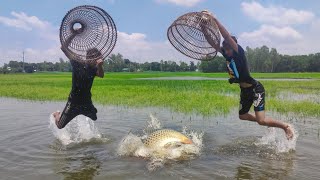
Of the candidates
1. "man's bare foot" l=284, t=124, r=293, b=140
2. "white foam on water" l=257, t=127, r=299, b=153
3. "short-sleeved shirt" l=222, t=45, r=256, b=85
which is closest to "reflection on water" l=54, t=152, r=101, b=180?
"short-sleeved shirt" l=222, t=45, r=256, b=85

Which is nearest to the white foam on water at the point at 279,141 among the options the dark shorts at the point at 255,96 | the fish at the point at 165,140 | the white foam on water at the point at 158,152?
the dark shorts at the point at 255,96

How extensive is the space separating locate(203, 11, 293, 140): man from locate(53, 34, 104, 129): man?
7.27 feet

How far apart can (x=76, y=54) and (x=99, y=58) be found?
1.34ft

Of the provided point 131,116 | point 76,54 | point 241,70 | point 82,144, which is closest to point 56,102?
point 131,116

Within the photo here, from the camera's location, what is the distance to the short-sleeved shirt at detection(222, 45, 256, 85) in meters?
6.67

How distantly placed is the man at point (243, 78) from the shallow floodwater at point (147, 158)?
2.11 feet

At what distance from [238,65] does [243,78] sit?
0.97ft

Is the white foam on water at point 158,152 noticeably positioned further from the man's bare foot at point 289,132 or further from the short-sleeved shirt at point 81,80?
the man's bare foot at point 289,132

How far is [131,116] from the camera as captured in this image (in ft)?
38.1

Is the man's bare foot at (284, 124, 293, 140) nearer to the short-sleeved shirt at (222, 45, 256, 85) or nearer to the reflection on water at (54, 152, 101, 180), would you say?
the short-sleeved shirt at (222, 45, 256, 85)

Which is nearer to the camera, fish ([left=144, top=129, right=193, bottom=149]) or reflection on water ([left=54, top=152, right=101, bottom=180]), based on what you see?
reflection on water ([left=54, top=152, right=101, bottom=180])

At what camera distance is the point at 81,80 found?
7141 millimetres

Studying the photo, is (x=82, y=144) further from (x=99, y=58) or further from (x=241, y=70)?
(x=241, y=70)

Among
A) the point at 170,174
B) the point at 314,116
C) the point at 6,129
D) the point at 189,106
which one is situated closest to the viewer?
the point at 170,174
